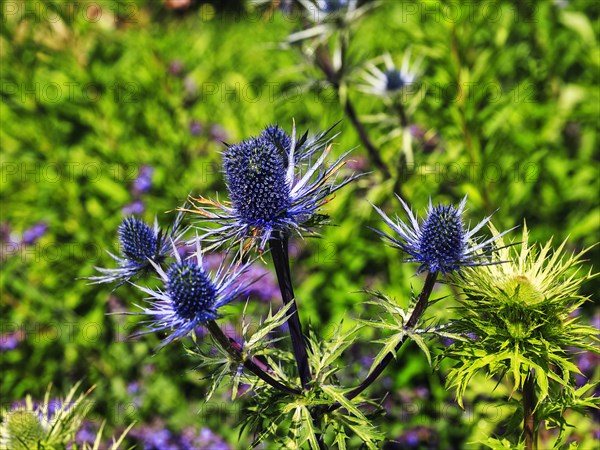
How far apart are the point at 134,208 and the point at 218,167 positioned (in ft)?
1.68

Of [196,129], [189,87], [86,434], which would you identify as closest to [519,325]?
[86,434]

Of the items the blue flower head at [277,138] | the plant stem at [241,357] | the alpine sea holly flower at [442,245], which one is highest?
the blue flower head at [277,138]

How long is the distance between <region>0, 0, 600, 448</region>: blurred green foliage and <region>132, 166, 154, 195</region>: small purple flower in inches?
2.2

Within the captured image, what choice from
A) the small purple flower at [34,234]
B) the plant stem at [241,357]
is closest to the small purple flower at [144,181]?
the small purple flower at [34,234]

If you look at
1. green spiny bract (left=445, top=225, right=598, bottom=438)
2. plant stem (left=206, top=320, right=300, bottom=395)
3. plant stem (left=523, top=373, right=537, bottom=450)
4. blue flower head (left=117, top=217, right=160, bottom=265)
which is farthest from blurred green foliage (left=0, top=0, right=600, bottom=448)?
blue flower head (left=117, top=217, right=160, bottom=265)

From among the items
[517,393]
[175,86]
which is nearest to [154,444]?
[517,393]

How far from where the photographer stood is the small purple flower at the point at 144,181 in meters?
2.73

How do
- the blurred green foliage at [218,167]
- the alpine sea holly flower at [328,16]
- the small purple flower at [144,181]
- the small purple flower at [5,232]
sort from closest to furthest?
the alpine sea holly flower at [328,16] → the blurred green foliage at [218,167] → the small purple flower at [144,181] → the small purple flower at [5,232]

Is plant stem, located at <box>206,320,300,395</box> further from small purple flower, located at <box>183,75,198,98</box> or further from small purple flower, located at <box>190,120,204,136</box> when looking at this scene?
small purple flower, located at <box>183,75,198,98</box>

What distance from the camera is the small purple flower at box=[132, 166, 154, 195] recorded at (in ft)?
8.95

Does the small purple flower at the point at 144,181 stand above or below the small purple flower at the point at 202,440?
above

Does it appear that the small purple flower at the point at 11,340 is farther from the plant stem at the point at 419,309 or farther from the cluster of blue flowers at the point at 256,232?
the plant stem at the point at 419,309

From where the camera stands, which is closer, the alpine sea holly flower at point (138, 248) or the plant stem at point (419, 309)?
the plant stem at point (419, 309)

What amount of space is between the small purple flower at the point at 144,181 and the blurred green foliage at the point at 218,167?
0.18ft
